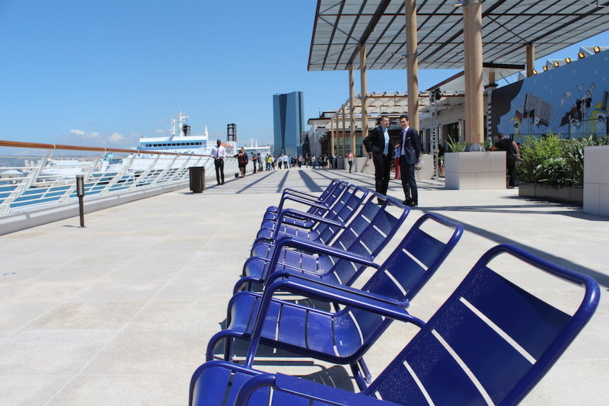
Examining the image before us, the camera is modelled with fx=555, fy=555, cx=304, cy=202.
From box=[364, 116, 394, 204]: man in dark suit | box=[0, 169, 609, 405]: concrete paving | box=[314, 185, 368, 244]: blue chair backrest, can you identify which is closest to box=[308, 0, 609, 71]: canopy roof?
box=[364, 116, 394, 204]: man in dark suit

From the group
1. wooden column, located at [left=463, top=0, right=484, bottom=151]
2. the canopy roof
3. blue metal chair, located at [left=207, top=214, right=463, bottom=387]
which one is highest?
the canopy roof

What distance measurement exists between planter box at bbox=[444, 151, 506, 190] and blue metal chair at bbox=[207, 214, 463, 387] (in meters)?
11.8

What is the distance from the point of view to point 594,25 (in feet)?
88.7

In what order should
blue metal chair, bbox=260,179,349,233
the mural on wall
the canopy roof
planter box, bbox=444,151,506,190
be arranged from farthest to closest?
the canopy roof → the mural on wall → planter box, bbox=444,151,506,190 → blue metal chair, bbox=260,179,349,233

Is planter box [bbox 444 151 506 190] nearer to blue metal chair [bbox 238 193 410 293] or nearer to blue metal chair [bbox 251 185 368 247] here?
blue metal chair [bbox 251 185 368 247]

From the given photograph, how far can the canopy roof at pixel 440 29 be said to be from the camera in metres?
22.9

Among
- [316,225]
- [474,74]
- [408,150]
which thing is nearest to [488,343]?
[316,225]

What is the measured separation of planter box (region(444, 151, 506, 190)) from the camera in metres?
14.1

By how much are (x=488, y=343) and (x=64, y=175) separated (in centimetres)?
1008

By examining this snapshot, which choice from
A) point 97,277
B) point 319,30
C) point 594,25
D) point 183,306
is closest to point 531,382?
point 183,306

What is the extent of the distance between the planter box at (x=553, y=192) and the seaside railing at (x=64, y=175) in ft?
27.9

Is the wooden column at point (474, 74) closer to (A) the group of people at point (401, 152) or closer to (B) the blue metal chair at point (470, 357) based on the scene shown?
(A) the group of people at point (401, 152)

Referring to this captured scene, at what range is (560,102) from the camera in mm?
21641

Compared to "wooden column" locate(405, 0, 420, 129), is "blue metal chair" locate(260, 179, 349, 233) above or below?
below
